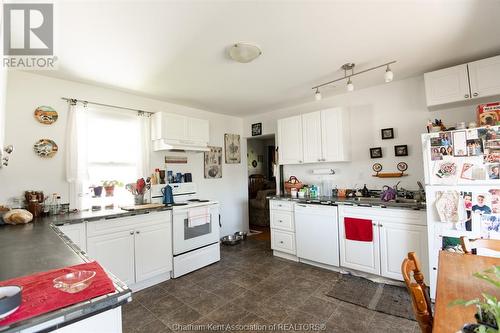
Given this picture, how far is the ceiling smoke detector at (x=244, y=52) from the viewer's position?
2.07 m

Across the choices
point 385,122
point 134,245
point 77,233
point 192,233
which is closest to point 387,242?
point 385,122

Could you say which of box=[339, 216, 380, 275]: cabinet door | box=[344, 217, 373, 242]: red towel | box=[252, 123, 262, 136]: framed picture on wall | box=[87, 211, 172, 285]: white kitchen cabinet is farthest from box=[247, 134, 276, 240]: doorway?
box=[87, 211, 172, 285]: white kitchen cabinet

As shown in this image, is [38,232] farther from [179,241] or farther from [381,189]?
[381,189]

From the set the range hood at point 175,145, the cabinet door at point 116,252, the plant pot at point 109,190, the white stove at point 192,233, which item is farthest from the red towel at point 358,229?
the plant pot at point 109,190

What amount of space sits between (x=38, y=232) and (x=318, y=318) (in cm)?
241

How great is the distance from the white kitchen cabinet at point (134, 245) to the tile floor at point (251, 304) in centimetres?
24

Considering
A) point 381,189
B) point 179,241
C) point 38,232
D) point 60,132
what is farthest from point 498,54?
point 60,132

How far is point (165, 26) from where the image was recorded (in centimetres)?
179

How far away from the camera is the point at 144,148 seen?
337 centimetres

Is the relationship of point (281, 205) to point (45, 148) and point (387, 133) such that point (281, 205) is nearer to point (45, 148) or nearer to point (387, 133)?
point (387, 133)

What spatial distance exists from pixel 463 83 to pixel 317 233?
2.33 metres

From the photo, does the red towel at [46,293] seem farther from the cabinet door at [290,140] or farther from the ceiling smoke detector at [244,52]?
the cabinet door at [290,140]

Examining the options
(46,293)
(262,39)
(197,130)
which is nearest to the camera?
(46,293)

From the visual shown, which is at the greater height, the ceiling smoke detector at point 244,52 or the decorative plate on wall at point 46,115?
the ceiling smoke detector at point 244,52
